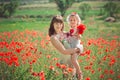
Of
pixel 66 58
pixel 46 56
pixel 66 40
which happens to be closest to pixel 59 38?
pixel 66 40

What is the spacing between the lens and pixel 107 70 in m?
2.72

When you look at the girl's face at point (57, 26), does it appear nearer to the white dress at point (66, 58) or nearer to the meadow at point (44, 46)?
the white dress at point (66, 58)

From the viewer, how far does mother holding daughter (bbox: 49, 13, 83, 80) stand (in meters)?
2.40

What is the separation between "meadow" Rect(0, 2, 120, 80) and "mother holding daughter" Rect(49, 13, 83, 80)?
11cm

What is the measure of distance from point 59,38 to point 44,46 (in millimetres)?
476

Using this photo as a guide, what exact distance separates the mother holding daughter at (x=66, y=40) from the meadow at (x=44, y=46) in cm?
11

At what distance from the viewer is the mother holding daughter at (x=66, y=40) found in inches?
94.4

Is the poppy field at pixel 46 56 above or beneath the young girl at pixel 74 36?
beneath

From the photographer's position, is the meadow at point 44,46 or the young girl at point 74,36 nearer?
the young girl at point 74,36

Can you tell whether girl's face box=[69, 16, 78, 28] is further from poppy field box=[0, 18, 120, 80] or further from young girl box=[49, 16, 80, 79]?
poppy field box=[0, 18, 120, 80]

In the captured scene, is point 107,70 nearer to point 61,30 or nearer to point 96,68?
point 96,68

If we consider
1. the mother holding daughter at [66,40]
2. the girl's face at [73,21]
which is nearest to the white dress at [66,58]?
the mother holding daughter at [66,40]

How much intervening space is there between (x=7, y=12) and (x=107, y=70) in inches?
43.1

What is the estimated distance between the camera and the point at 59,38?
244cm
